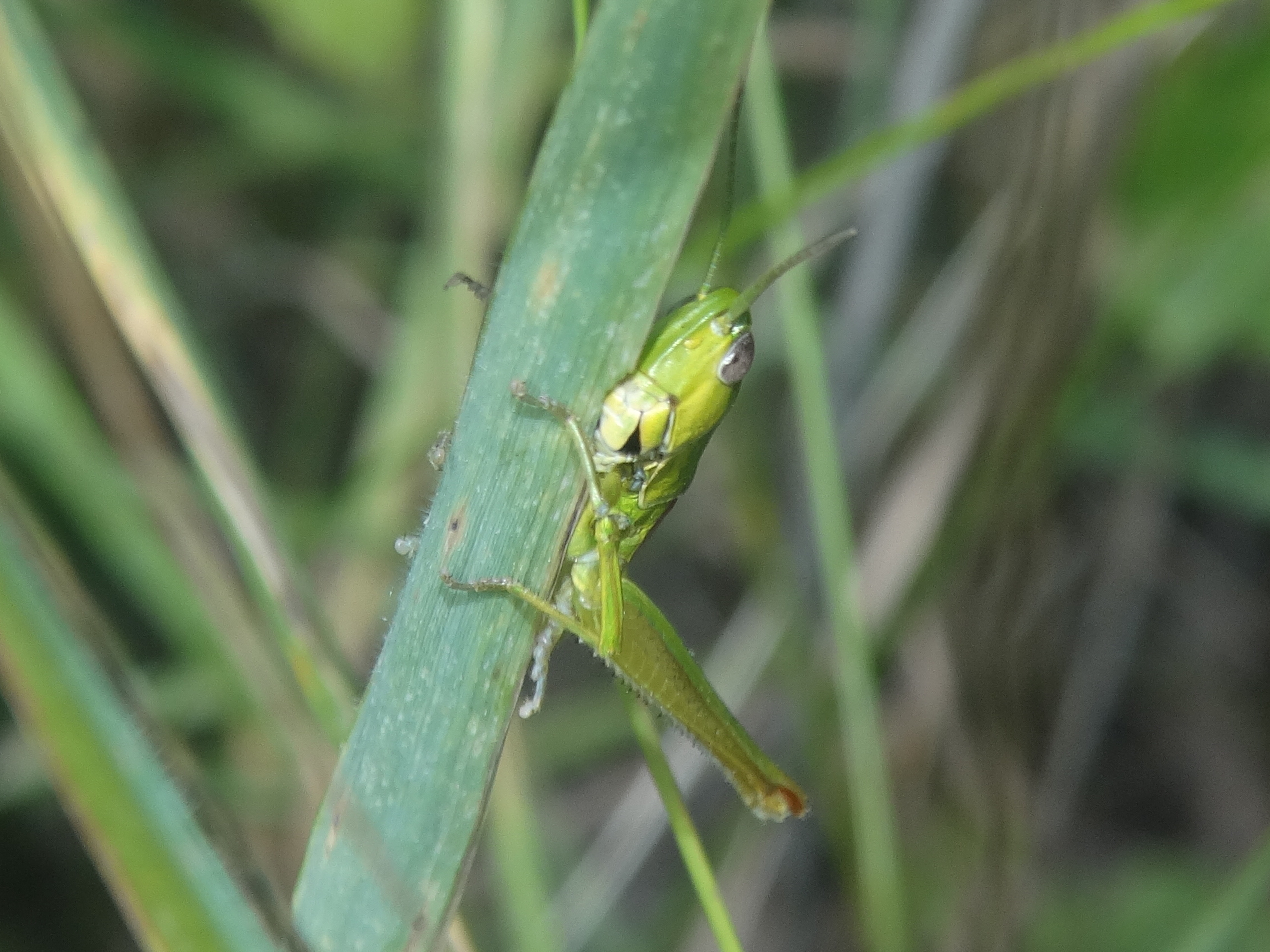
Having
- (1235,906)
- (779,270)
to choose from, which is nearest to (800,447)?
(1235,906)

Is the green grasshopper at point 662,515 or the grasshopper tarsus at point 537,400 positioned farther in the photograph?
the green grasshopper at point 662,515

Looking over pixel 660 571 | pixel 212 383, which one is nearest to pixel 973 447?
pixel 660 571

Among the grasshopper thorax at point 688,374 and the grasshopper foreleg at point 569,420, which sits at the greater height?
the grasshopper thorax at point 688,374

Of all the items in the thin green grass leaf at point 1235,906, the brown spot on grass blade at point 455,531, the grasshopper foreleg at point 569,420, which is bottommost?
the thin green grass leaf at point 1235,906

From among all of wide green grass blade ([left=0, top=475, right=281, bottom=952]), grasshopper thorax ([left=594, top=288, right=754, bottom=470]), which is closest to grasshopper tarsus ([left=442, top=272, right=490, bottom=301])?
grasshopper thorax ([left=594, top=288, right=754, bottom=470])

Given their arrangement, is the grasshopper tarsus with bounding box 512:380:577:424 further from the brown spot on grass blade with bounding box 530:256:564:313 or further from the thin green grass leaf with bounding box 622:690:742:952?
the thin green grass leaf with bounding box 622:690:742:952

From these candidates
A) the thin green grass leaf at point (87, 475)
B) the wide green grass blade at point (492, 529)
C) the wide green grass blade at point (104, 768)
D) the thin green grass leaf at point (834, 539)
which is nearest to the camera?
the wide green grass blade at point (104, 768)

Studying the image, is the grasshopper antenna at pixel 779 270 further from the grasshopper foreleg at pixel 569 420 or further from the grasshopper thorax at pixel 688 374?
the grasshopper foreleg at pixel 569 420

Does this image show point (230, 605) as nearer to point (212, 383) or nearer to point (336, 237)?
point (212, 383)

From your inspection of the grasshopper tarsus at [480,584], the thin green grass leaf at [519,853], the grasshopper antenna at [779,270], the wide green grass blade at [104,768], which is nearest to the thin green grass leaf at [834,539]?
the grasshopper antenna at [779,270]
